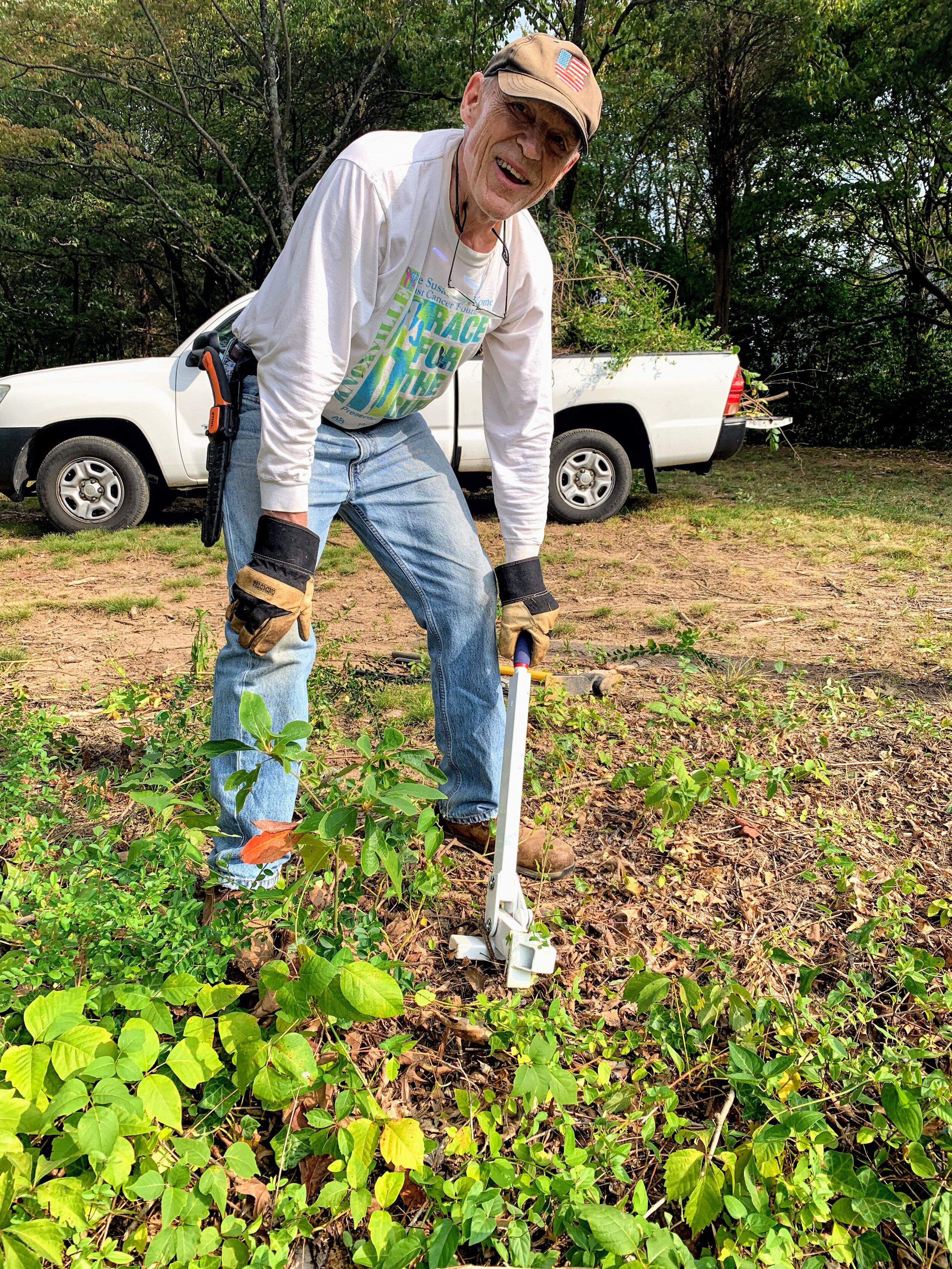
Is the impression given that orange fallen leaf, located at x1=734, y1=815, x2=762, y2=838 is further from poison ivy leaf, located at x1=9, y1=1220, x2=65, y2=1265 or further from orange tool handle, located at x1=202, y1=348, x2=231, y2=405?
poison ivy leaf, located at x1=9, y1=1220, x2=65, y2=1265

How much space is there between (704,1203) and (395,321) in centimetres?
199

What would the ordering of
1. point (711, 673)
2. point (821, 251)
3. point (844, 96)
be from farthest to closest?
point (821, 251) < point (844, 96) < point (711, 673)

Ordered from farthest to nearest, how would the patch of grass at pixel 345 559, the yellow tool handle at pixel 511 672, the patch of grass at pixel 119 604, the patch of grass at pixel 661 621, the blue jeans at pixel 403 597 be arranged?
the patch of grass at pixel 345 559 < the patch of grass at pixel 119 604 < the patch of grass at pixel 661 621 < the yellow tool handle at pixel 511 672 < the blue jeans at pixel 403 597

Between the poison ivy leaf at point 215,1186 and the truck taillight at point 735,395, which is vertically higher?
the truck taillight at point 735,395

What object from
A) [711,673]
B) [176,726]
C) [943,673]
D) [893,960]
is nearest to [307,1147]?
[893,960]

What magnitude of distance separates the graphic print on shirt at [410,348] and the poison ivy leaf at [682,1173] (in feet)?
5.95

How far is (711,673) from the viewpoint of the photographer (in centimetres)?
410

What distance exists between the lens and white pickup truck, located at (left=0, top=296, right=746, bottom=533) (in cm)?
717

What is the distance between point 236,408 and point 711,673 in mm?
2514

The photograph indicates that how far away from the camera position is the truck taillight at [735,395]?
797 cm

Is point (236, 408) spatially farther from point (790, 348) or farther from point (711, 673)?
point (790, 348)

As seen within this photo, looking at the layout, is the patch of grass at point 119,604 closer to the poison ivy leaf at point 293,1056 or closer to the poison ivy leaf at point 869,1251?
the poison ivy leaf at point 293,1056

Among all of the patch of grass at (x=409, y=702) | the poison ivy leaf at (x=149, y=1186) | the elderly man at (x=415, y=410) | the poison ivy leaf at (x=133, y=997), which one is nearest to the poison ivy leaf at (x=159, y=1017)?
the poison ivy leaf at (x=133, y=997)

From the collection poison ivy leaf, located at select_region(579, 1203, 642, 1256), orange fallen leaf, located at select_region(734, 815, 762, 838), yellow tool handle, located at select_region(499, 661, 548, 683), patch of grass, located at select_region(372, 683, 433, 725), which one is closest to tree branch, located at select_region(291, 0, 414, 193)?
patch of grass, located at select_region(372, 683, 433, 725)
